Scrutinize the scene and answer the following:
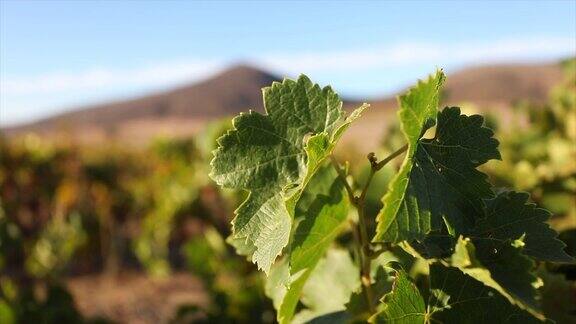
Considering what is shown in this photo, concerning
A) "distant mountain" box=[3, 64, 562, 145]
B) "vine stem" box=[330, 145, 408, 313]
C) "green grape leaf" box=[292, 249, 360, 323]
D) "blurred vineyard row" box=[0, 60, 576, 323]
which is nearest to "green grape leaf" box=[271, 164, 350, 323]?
"vine stem" box=[330, 145, 408, 313]

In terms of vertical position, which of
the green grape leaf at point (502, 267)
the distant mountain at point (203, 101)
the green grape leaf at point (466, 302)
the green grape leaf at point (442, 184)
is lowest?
the distant mountain at point (203, 101)

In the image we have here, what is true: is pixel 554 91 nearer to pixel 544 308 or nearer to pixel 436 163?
pixel 544 308

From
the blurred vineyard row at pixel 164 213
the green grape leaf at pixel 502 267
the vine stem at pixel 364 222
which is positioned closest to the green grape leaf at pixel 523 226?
the green grape leaf at pixel 502 267

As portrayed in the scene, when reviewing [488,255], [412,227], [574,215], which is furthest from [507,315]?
[574,215]

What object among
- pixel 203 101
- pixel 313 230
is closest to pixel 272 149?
pixel 313 230

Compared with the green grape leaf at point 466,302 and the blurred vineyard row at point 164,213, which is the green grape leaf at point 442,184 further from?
the blurred vineyard row at point 164,213

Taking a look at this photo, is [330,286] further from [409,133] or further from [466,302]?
[409,133]

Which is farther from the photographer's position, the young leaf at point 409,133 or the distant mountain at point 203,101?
the distant mountain at point 203,101
